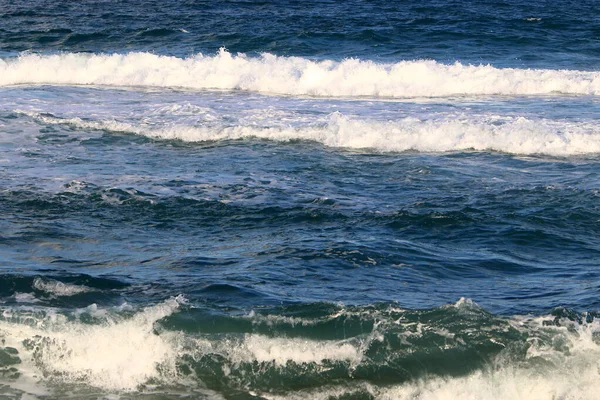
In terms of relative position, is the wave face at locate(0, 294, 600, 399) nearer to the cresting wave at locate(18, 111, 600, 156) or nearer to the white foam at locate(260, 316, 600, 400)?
the white foam at locate(260, 316, 600, 400)

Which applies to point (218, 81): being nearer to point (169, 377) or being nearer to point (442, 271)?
point (442, 271)

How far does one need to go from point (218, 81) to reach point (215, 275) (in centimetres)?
1341

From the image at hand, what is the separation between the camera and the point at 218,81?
21.0 meters

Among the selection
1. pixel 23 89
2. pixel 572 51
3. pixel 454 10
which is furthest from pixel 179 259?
pixel 454 10

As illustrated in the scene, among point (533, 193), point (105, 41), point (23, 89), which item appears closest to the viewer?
point (533, 193)

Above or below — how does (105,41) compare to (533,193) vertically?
above

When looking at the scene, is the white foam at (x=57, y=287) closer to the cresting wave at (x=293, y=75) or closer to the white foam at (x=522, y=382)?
the white foam at (x=522, y=382)

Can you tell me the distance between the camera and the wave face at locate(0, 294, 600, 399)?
629 cm

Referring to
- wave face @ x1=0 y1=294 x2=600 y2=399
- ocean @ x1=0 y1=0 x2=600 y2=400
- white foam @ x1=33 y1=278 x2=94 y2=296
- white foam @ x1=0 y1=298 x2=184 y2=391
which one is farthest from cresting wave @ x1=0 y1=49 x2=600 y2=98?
white foam @ x1=0 y1=298 x2=184 y2=391

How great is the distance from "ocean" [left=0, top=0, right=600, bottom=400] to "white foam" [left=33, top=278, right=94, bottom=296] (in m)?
0.02

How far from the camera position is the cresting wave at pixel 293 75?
19.5 m

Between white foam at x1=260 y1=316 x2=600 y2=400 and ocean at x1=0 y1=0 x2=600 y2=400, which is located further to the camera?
ocean at x1=0 y1=0 x2=600 y2=400

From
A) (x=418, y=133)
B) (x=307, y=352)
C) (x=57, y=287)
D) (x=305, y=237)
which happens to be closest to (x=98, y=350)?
(x=57, y=287)

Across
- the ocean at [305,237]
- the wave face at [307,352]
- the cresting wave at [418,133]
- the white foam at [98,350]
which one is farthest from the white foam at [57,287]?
the cresting wave at [418,133]
